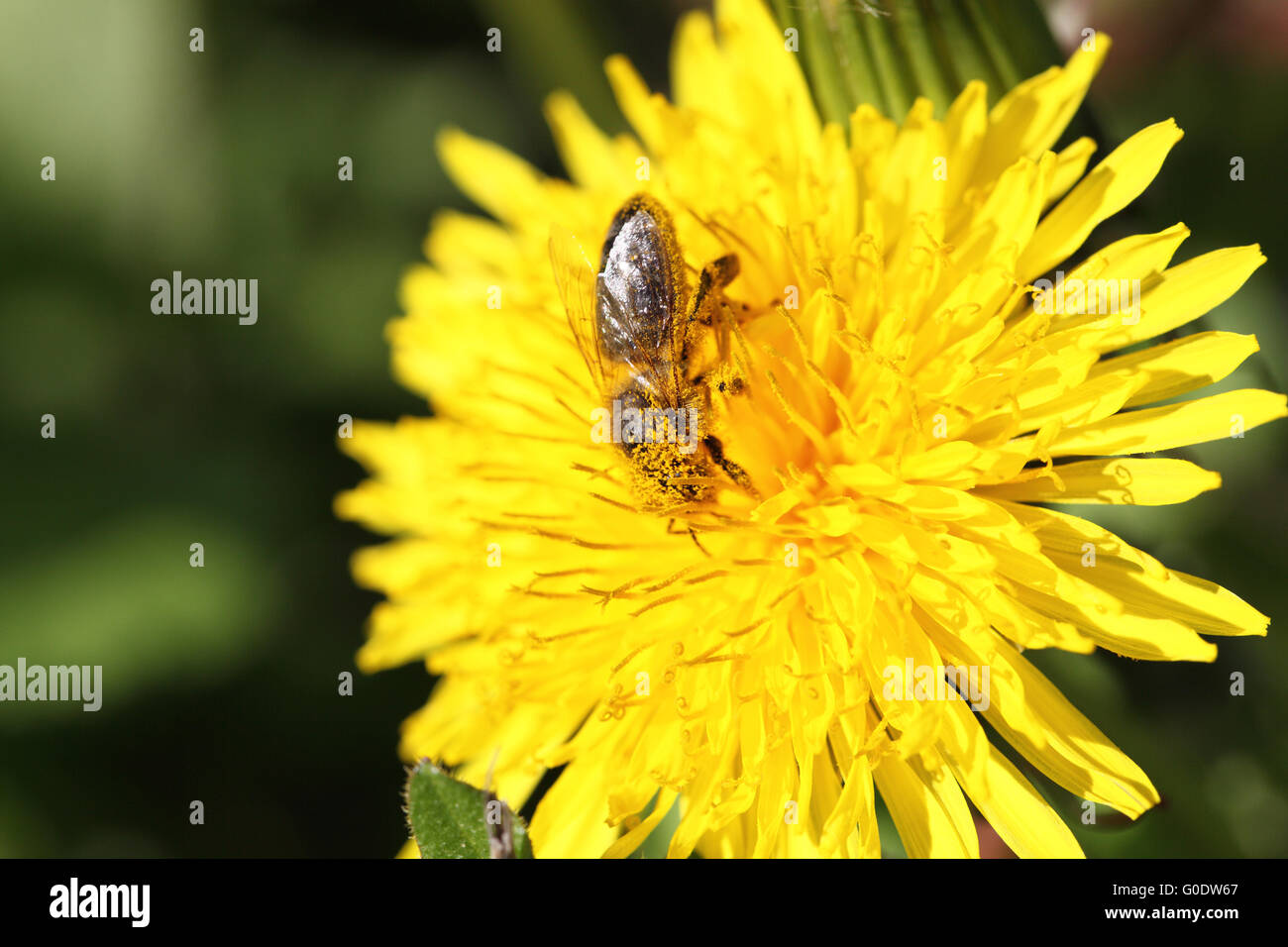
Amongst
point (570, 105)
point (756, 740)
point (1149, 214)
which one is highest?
point (570, 105)

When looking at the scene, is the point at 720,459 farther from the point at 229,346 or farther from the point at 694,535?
the point at 229,346

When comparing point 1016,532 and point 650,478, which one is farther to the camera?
A: point 650,478

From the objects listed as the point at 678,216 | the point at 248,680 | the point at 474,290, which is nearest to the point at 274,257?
the point at 474,290

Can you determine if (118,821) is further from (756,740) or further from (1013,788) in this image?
(1013,788)

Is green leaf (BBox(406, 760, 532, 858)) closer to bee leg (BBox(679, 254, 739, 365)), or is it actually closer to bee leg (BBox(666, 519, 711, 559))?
bee leg (BBox(666, 519, 711, 559))

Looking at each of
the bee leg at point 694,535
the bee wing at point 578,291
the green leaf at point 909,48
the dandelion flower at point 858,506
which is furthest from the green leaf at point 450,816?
the green leaf at point 909,48

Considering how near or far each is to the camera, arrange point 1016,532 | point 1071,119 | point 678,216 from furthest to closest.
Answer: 1. point 678,216
2. point 1071,119
3. point 1016,532
